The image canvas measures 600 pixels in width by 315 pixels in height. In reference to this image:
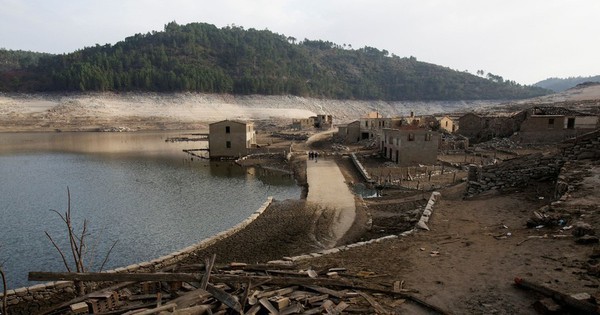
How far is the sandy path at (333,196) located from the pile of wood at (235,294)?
9143mm

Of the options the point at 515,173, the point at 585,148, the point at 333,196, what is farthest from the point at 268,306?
the point at 333,196

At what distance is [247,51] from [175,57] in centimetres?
3910

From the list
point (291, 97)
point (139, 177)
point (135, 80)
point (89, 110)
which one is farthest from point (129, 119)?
point (139, 177)

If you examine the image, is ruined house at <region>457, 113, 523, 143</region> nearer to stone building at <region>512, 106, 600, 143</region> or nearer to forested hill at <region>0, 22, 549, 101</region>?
stone building at <region>512, 106, 600, 143</region>

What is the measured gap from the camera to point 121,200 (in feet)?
106

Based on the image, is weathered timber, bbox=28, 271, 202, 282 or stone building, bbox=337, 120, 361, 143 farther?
stone building, bbox=337, 120, 361, 143

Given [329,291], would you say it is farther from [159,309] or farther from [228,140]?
[228,140]

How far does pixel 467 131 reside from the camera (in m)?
60.4

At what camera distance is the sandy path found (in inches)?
853

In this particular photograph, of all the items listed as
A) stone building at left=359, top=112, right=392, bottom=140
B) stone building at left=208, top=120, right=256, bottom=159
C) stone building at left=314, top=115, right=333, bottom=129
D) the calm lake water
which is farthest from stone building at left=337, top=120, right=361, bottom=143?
stone building at left=314, top=115, right=333, bottom=129

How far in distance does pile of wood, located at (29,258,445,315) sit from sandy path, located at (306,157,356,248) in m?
9.14

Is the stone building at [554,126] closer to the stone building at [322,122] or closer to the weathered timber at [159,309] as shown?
the weathered timber at [159,309]

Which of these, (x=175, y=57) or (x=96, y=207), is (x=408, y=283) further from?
(x=175, y=57)

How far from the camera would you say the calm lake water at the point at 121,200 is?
2139 centimetres
